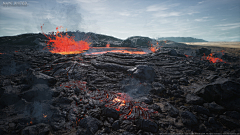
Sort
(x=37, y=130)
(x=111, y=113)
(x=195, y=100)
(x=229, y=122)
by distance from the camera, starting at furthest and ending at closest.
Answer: (x=195, y=100), (x=111, y=113), (x=229, y=122), (x=37, y=130)

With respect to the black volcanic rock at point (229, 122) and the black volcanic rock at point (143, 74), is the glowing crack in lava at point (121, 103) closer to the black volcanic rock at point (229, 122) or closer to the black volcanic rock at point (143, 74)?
the black volcanic rock at point (143, 74)

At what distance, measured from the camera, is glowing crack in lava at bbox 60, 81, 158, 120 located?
6426 mm

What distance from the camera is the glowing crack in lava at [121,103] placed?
6426mm

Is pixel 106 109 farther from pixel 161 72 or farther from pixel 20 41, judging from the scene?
pixel 20 41

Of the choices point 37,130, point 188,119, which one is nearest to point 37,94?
point 37,130

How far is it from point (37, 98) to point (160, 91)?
9562 millimetres

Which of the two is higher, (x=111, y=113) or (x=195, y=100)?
(x=195, y=100)

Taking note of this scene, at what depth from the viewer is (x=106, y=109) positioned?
242 inches

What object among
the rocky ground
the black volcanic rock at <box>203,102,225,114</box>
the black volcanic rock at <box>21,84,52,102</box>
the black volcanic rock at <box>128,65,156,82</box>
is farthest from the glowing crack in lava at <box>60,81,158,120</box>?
the black volcanic rock at <box>203,102,225,114</box>

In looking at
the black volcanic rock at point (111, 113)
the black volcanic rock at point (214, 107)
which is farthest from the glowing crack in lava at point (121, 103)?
the black volcanic rock at point (214, 107)

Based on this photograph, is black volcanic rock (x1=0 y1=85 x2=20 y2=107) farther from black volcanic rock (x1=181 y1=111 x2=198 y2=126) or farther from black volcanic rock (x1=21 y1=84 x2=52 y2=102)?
black volcanic rock (x1=181 y1=111 x2=198 y2=126)

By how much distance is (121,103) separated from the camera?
7527mm

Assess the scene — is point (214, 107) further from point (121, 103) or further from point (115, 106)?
point (115, 106)

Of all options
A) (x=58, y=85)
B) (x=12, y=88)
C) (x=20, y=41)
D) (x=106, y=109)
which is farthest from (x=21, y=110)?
(x=20, y=41)
